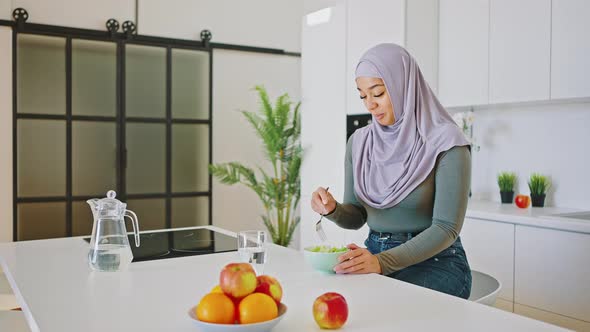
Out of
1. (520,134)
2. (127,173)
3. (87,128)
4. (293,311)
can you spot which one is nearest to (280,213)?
(127,173)

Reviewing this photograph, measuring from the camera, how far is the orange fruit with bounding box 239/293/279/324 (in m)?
1.09

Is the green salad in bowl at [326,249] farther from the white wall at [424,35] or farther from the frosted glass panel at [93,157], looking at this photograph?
the frosted glass panel at [93,157]

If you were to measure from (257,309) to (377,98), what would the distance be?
1113 mm

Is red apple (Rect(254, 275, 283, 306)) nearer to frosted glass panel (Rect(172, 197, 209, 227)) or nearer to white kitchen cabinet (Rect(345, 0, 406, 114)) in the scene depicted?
white kitchen cabinet (Rect(345, 0, 406, 114))

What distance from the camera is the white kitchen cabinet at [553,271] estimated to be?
268 cm

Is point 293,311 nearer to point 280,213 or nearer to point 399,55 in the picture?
point 399,55

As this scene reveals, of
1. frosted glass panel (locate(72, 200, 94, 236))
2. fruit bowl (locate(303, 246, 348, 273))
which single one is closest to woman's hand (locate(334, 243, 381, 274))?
fruit bowl (locate(303, 246, 348, 273))

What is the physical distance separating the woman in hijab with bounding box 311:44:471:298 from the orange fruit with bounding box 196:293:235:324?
2.27 feet

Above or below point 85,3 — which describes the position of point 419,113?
below

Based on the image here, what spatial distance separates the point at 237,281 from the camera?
111 centimetres

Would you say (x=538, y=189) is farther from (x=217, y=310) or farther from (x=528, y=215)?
(x=217, y=310)

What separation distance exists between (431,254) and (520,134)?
2.04 m

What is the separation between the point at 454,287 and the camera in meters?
1.86

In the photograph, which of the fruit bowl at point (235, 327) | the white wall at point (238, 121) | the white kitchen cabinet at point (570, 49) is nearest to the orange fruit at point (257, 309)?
the fruit bowl at point (235, 327)
